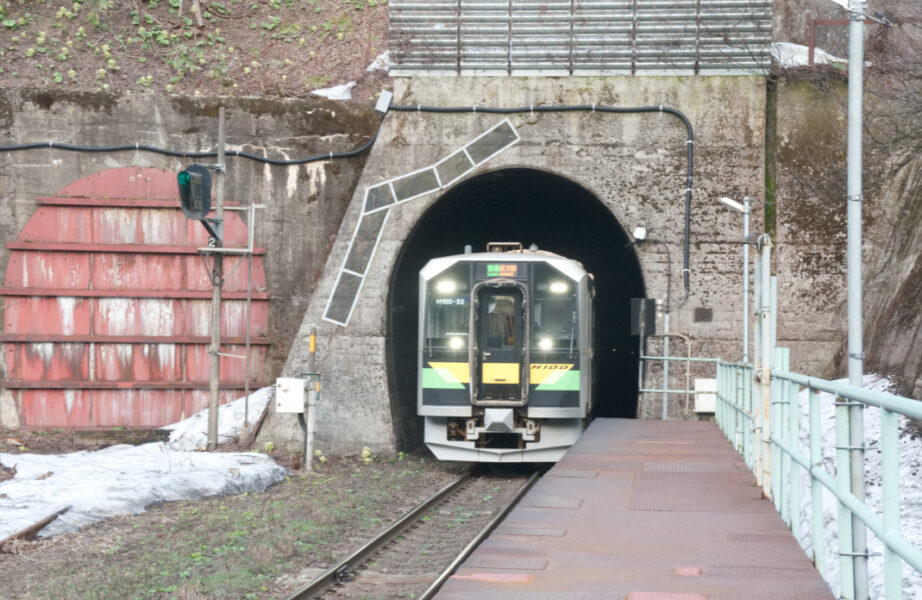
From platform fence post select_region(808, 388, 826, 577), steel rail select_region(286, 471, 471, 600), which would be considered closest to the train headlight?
steel rail select_region(286, 471, 471, 600)

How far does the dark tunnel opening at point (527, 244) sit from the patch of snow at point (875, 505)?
676 centimetres

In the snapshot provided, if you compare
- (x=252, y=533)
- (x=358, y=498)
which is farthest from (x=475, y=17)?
(x=252, y=533)

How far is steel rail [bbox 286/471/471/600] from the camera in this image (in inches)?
324

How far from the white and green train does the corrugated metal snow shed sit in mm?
3740

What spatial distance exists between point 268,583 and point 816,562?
4561 mm

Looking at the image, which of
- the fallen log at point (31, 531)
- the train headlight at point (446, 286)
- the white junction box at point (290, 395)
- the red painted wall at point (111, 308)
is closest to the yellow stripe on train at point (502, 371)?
the train headlight at point (446, 286)

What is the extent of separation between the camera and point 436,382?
53.9 ft

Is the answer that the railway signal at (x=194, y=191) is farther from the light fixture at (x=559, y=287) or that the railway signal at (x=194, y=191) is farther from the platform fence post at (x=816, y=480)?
the platform fence post at (x=816, y=480)

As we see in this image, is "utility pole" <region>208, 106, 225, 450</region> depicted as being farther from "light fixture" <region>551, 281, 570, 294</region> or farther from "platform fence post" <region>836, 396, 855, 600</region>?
"platform fence post" <region>836, 396, 855, 600</region>

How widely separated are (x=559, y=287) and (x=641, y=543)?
32.9ft

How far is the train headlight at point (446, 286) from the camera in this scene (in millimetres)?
16547

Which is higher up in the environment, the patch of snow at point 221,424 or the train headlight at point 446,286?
the train headlight at point 446,286

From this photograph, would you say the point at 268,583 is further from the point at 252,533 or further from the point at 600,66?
the point at 600,66

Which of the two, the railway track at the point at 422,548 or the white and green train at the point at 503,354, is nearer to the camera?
the railway track at the point at 422,548
